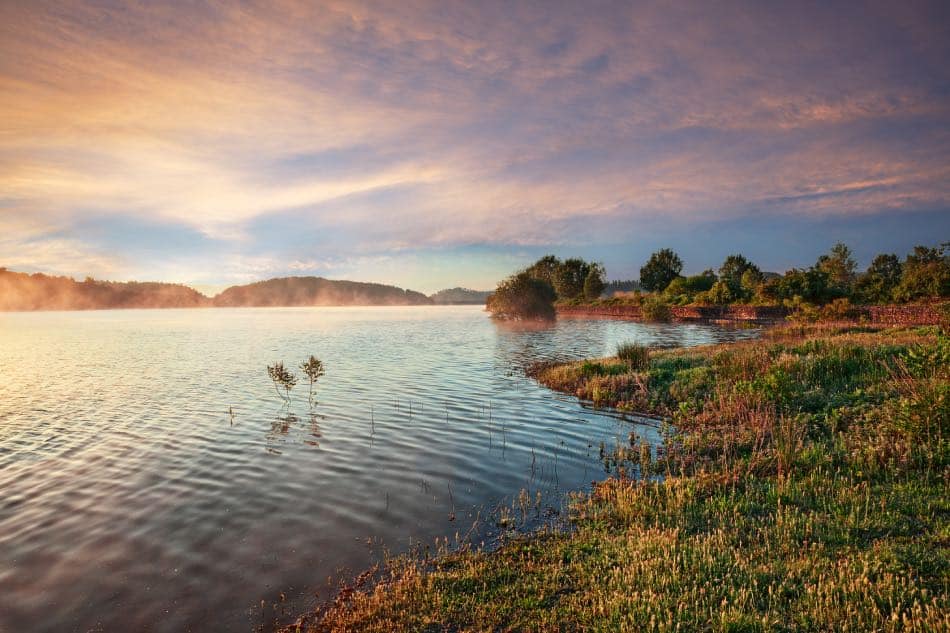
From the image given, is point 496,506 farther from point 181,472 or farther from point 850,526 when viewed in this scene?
point 181,472

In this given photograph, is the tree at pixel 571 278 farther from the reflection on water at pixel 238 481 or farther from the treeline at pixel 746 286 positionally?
the reflection on water at pixel 238 481

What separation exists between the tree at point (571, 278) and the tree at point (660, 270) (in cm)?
2642

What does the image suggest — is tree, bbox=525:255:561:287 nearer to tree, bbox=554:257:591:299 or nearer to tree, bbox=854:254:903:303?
tree, bbox=554:257:591:299

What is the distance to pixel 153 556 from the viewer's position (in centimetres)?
952

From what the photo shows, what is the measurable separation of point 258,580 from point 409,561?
2780mm

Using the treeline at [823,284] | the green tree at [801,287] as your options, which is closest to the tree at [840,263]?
the treeline at [823,284]

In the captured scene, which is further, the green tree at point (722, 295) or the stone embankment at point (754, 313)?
the green tree at point (722, 295)

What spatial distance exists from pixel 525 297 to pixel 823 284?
54.1 meters

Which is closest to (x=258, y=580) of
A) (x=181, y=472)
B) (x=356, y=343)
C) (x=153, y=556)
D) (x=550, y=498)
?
(x=153, y=556)

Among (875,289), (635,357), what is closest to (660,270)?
(875,289)

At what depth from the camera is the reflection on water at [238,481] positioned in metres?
8.47

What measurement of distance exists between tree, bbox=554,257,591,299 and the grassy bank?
162 meters

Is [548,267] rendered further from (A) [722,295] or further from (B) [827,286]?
(B) [827,286]

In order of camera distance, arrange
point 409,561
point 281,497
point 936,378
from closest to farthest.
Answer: point 409,561 < point 281,497 < point 936,378
